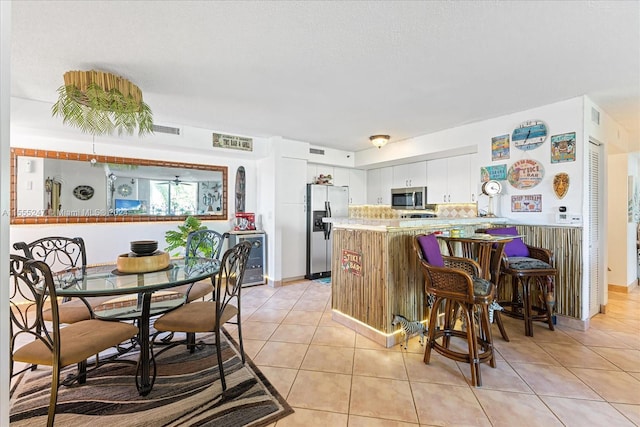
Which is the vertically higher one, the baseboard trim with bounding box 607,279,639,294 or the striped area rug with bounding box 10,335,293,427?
the baseboard trim with bounding box 607,279,639,294

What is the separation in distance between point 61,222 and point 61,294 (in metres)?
2.61

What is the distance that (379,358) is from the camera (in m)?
2.35

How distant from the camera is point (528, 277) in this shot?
9.09 ft

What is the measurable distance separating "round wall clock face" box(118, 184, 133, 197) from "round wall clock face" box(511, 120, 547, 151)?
5097 mm

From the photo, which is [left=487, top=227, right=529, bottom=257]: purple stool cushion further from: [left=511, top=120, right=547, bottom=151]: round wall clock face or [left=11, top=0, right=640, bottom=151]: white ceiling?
[left=11, top=0, right=640, bottom=151]: white ceiling

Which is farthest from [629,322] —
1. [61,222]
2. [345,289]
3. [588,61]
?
[61,222]

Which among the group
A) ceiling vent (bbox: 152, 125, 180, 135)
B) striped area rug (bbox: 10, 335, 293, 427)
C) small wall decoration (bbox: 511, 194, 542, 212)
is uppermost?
ceiling vent (bbox: 152, 125, 180, 135)

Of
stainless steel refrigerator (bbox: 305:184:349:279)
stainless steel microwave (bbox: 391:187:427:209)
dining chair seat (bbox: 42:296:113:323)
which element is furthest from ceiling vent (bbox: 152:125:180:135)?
stainless steel microwave (bbox: 391:187:427:209)

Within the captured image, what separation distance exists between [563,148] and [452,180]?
1575 millimetres

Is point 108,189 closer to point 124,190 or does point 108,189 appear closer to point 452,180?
point 124,190

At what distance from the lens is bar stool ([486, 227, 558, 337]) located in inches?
109

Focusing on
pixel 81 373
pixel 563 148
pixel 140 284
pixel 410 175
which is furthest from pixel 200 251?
pixel 563 148

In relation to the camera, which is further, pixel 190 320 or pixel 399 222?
pixel 399 222

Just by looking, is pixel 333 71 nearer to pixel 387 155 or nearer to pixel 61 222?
pixel 387 155
